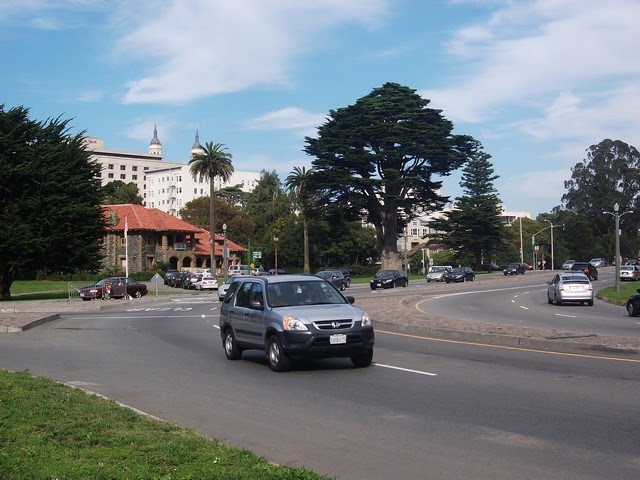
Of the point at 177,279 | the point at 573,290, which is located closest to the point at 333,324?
the point at 573,290

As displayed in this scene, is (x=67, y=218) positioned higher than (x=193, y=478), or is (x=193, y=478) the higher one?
(x=67, y=218)

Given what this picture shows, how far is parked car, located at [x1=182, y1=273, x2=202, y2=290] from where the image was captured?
71438 millimetres

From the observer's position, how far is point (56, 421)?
837 cm

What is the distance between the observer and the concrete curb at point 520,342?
1516 cm

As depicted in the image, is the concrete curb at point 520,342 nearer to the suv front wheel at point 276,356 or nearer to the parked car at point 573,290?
the suv front wheel at point 276,356

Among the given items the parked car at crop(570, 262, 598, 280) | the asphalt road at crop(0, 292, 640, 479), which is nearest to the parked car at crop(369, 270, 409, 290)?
the parked car at crop(570, 262, 598, 280)

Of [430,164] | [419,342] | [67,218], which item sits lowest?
[419,342]

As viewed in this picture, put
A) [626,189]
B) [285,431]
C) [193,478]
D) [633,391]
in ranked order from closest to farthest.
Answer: [193,478] < [285,431] < [633,391] < [626,189]

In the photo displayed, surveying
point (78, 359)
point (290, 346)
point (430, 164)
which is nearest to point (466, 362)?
point (290, 346)

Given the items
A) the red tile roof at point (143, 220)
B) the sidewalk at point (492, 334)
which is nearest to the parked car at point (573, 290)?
the sidewalk at point (492, 334)

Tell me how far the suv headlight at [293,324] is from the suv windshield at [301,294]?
0.87 m

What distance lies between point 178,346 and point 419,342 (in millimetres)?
5806

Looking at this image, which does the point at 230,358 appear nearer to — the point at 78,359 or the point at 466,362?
the point at 78,359

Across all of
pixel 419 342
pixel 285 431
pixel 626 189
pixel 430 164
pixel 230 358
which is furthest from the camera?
pixel 626 189
